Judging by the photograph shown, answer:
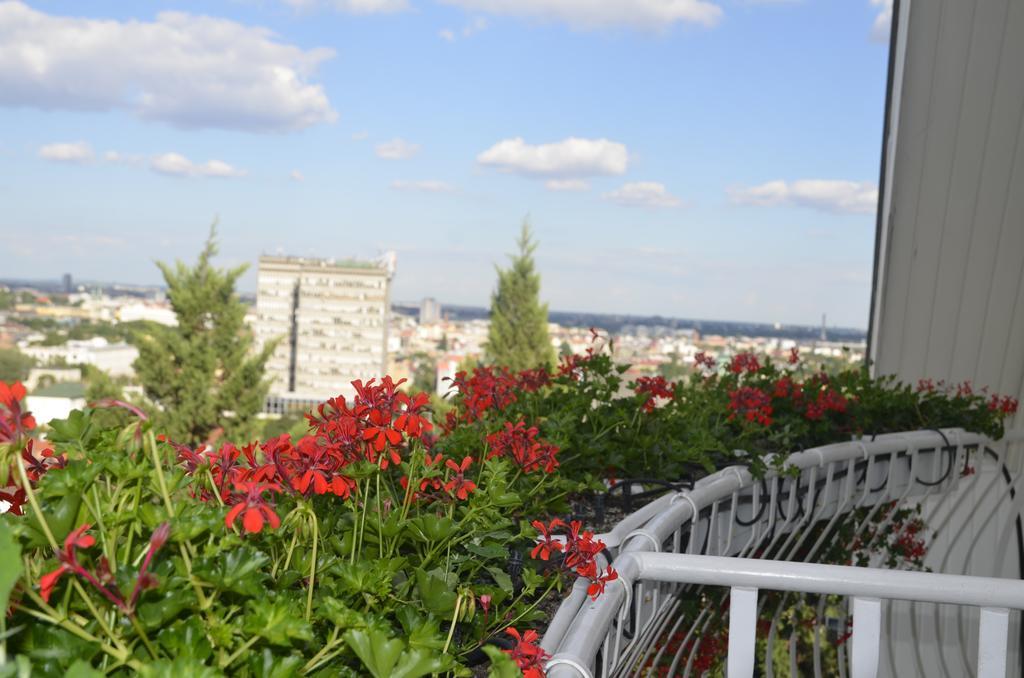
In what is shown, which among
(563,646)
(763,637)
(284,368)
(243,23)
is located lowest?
(284,368)

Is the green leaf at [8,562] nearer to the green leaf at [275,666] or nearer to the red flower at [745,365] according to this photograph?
the green leaf at [275,666]

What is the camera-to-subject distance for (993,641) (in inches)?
35.2

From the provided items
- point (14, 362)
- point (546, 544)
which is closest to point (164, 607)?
point (546, 544)

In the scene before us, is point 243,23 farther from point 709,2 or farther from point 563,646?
point 563,646

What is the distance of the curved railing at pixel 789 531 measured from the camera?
817 mm

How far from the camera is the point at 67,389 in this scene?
1906 cm

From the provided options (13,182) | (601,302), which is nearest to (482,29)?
(601,302)

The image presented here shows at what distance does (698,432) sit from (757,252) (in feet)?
143

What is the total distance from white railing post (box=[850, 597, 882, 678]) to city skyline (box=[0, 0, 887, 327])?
3868 centimetres

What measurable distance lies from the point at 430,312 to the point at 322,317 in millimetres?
5710

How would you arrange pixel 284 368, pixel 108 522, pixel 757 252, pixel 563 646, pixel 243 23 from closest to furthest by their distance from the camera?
pixel 108 522 → pixel 563 646 → pixel 284 368 → pixel 757 252 → pixel 243 23

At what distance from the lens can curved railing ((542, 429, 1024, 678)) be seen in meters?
0.82

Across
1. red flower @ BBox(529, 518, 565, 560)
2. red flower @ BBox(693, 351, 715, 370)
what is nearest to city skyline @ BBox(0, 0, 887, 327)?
red flower @ BBox(693, 351, 715, 370)

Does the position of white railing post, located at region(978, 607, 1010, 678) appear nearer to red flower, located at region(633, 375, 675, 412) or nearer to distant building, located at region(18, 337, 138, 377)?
red flower, located at region(633, 375, 675, 412)
